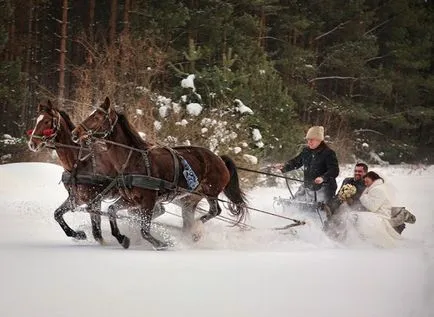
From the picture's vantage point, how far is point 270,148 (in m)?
9.89

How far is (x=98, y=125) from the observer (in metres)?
5.02

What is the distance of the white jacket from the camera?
5.82 meters

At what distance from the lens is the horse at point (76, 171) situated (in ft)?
17.1

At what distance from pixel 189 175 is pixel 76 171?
36.0 inches

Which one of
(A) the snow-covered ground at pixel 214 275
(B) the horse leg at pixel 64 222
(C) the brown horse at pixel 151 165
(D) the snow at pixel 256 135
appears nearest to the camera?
(A) the snow-covered ground at pixel 214 275

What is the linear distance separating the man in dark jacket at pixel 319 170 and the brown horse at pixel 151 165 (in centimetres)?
69

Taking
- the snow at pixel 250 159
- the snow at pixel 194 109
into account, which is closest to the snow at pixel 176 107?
the snow at pixel 194 109

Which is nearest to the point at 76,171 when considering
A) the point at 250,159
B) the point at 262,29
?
the point at 250,159

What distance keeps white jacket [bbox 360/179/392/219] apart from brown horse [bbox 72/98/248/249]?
1.12 metres

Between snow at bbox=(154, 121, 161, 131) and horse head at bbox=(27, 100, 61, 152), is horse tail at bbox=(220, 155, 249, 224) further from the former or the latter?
snow at bbox=(154, 121, 161, 131)

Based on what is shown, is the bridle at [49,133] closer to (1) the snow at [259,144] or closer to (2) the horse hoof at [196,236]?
(2) the horse hoof at [196,236]

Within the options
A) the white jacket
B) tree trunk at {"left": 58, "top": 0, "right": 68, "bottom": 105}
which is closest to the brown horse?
the white jacket

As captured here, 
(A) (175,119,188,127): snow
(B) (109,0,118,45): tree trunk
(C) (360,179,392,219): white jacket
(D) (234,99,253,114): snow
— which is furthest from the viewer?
(B) (109,0,118,45): tree trunk

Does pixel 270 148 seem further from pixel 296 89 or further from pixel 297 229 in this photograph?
pixel 297 229
